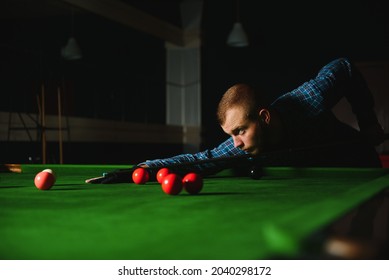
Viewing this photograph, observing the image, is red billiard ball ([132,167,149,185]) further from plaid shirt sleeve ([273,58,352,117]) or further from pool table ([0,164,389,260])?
plaid shirt sleeve ([273,58,352,117])

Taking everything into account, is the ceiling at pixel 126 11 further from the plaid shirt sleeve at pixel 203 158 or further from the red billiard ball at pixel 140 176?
the red billiard ball at pixel 140 176

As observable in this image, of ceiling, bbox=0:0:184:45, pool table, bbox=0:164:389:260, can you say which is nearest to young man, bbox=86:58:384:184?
pool table, bbox=0:164:389:260

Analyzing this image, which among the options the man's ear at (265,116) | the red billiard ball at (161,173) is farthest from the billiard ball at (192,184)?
the man's ear at (265,116)

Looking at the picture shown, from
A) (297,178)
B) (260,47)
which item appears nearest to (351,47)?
(260,47)

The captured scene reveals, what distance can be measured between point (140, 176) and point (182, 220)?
1.24 m

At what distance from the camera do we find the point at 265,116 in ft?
11.1

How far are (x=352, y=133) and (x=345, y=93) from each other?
281mm

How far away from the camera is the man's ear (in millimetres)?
3359

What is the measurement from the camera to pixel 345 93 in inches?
145

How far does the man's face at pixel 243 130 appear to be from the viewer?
10.7 feet

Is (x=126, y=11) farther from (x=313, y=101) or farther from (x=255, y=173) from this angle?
(x=255, y=173)

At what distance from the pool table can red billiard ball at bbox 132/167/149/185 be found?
0.06 m

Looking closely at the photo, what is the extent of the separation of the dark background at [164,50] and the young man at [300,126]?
628 centimetres
